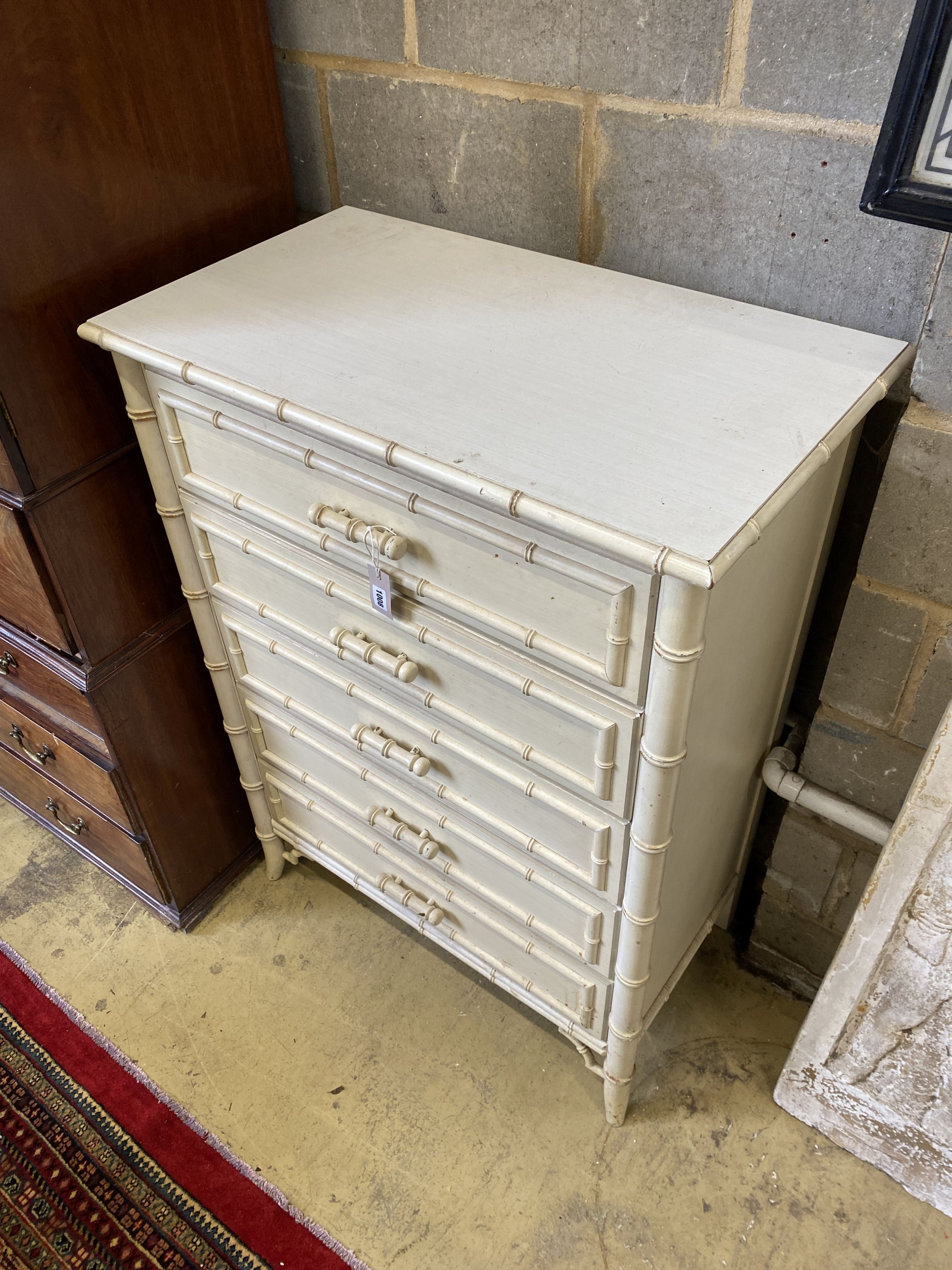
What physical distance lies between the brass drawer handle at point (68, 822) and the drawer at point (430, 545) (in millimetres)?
806

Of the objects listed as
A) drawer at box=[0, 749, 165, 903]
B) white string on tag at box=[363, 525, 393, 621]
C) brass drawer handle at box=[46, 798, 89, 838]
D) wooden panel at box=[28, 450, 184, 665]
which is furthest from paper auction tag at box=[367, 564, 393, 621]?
brass drawer handle at box=[46, 798, 89, 838]

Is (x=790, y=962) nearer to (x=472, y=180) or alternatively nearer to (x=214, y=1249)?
(x=214, y=1249)

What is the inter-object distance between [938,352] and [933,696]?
42 cm

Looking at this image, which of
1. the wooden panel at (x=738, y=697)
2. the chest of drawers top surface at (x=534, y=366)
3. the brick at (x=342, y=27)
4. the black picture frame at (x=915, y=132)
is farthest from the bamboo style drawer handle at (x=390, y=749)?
the brick at (x=342, y=27)

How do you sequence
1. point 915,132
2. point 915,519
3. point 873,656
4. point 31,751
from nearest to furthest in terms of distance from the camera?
point 915,132, point 915,519, point 873,656, point 31,751

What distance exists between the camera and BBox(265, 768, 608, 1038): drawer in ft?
4.30

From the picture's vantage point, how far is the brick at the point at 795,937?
1.49 m

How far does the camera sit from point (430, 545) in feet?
3.17

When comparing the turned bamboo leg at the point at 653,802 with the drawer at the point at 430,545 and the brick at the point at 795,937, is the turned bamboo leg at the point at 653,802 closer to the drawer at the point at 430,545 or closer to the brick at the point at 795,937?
the drawer at the point at 430,545

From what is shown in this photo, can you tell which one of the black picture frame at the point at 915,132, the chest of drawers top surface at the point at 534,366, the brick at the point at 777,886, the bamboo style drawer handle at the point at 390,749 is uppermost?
the black picture frame at the point at 915,132

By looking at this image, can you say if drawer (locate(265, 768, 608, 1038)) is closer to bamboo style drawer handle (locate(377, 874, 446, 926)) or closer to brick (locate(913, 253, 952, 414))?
bamboo style drawer handle (locate(377, 874, 446, 926))

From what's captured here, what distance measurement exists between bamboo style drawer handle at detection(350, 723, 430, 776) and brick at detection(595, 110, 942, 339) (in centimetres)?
69

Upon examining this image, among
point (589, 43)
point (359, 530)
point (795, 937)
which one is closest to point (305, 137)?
point (589, 43)

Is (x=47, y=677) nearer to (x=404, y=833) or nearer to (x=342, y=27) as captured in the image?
(x=404, y=833)
